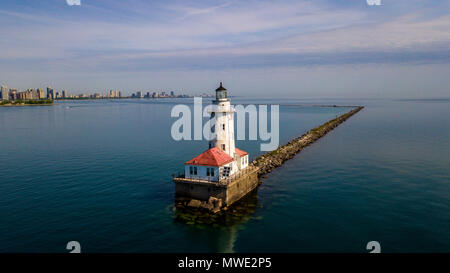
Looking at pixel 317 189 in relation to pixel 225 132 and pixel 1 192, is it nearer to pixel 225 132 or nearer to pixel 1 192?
pixel 225 132

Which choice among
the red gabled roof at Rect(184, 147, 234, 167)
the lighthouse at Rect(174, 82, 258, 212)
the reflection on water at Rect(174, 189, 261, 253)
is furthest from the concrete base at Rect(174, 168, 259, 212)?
the red gabled roof at Rect(184, 147, 234, 167)

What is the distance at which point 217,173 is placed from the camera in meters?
27.7

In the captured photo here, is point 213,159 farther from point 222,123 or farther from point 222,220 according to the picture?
point 222,220

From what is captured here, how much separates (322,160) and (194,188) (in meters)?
26.3

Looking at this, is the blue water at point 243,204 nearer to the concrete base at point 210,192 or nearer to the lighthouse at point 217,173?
the concrete base at point 210,192

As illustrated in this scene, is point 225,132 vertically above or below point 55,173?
above

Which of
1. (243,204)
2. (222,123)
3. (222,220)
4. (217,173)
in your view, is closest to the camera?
(222,220)

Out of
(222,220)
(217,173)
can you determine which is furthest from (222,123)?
(222,220)

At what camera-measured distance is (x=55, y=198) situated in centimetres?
3039

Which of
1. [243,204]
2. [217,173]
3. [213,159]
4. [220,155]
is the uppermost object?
[220,155]

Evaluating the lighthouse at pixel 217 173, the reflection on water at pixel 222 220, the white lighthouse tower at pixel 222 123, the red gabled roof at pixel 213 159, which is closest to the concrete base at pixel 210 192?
the lighthouse at pixel 217 173

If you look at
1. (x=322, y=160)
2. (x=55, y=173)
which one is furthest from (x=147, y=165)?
(x=322, y=160)

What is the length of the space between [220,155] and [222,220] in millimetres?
6559

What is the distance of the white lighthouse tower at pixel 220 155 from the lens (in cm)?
2806
